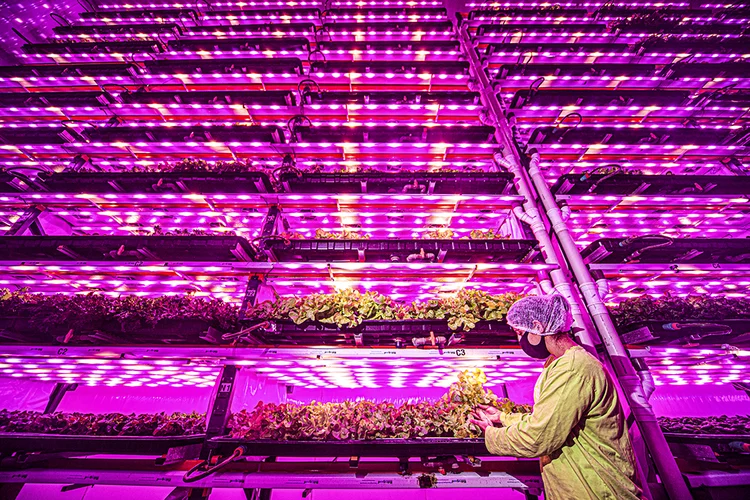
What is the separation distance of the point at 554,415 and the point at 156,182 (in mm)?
6201

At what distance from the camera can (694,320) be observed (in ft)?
11.1

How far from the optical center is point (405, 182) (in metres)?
4.76

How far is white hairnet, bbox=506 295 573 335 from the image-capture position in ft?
6.17

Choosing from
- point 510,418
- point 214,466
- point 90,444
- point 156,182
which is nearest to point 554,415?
point 510,418

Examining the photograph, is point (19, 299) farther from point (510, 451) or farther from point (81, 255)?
point (510, 451)

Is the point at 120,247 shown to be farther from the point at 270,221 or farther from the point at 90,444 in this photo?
the point at 90,444

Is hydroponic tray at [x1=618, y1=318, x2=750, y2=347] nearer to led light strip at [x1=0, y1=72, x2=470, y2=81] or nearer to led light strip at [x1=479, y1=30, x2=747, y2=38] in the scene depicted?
led light strip at [x1=0, y1=72, x2=470, y2=81]

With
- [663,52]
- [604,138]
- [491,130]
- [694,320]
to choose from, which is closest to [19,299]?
[491,130]

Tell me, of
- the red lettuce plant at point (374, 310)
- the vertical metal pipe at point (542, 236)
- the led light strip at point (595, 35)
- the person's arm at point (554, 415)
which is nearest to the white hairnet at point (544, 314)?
the person's arm at point (554, 415)

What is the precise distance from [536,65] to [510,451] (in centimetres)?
848

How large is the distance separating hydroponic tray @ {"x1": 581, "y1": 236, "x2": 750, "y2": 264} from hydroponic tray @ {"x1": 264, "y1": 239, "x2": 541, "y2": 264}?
3.40 feet

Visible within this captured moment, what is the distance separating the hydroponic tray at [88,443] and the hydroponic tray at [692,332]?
5.47 m

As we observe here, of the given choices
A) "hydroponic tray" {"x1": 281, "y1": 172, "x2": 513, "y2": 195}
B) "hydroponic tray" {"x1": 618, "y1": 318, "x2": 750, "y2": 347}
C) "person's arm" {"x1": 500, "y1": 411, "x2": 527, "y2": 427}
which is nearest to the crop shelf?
"hydroponic tray" {"x1": 281, "y1": 172, "x2": 513, "y2": 195}

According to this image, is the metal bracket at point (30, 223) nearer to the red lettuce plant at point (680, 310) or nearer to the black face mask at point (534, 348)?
the black face mask at point (534, 348)
